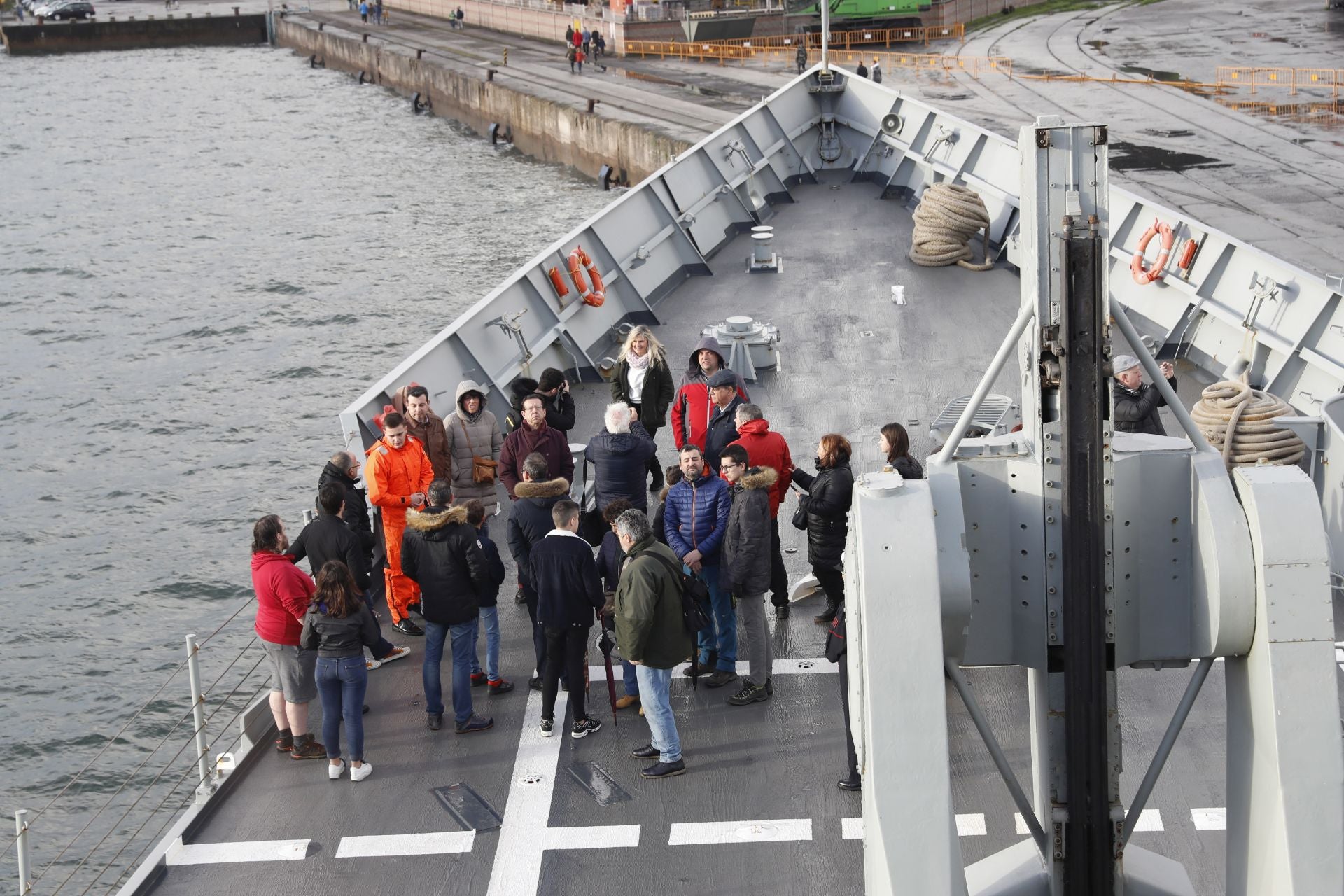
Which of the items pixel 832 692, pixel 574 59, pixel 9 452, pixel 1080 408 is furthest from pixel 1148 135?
pixel 1080 408

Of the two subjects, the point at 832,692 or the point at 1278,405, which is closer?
the point at 832,692

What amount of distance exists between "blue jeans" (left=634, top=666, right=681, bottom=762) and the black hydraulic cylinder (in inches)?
105

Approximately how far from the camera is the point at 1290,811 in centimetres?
435

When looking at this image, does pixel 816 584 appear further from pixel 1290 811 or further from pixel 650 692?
pixel 1290 811

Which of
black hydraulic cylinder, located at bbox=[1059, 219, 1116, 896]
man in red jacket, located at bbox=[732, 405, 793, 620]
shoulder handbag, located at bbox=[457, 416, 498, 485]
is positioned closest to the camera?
black hydraulic cylinder, located at bbox=[1059, 219, 1116, 896]

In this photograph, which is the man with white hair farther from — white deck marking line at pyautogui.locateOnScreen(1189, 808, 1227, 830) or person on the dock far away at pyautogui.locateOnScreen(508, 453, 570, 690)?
white deck marking line at pyautogui.locateOnScreen(1189, 808, 1227, 830)

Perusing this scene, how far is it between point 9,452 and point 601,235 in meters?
11.7

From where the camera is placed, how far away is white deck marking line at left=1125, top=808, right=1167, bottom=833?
680 centimetres

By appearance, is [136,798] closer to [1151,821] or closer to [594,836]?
[594,836]

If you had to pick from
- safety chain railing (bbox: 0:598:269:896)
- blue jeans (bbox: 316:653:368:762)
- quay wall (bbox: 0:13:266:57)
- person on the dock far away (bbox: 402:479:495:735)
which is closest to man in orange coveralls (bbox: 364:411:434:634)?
person on the dock far away (bbox: 402:479:495:735)

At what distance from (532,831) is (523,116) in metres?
37.8

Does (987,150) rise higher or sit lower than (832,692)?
higher

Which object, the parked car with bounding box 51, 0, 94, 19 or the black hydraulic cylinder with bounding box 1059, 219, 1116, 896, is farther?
the parked car with bounding box 51, 0, 94, 19

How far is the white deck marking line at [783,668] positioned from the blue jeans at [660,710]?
0.92 m
